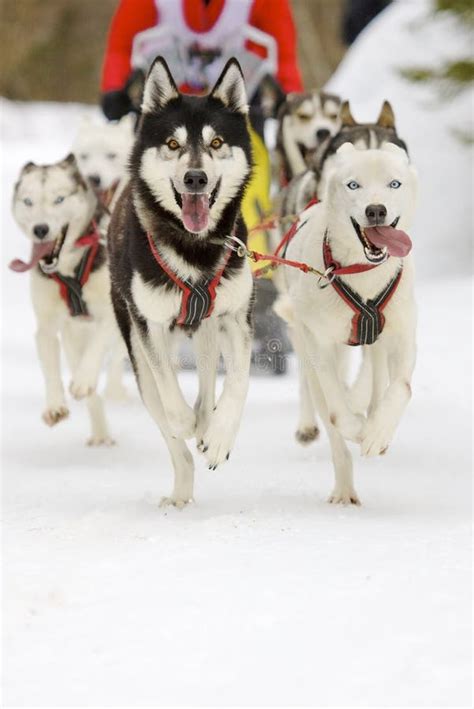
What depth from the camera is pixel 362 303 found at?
135 inches

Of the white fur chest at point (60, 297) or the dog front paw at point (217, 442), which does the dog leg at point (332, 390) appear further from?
the white fur chest at point (60, 297)

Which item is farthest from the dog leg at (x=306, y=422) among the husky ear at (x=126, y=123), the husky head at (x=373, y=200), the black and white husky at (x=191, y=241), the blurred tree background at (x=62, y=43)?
the blurred tree background at (x=62, y=43)

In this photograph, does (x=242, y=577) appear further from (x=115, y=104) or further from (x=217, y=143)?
(x=115, y=104)

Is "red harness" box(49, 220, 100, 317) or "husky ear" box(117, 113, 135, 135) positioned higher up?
"husky ear" box(117, 113, 135, 135)

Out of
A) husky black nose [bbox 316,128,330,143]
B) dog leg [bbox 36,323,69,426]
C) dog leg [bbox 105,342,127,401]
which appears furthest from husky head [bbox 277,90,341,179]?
dog leg [bbox 36,323,69,426]

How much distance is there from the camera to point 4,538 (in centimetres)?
340

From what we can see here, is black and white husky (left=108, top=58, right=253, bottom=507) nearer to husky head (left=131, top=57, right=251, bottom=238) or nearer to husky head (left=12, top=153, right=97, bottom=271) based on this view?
husky head (left=131, top=57, right=251, bottom=238)

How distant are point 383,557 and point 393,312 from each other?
74 centimetres

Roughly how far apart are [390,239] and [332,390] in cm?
46

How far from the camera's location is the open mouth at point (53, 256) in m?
4.44

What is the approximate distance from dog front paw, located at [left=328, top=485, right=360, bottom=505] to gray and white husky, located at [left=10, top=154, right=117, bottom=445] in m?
1.08

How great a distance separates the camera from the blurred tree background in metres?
17.6

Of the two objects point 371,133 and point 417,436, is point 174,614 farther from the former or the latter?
point 417,436

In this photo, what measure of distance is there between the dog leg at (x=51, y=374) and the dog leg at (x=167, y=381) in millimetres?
1003
